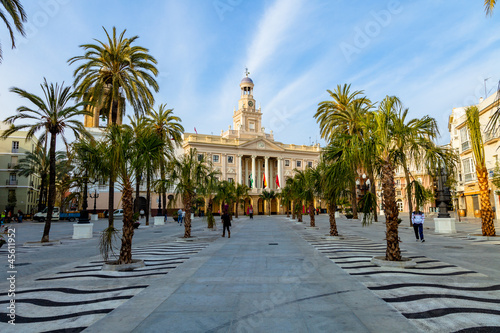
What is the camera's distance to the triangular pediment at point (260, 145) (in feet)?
256

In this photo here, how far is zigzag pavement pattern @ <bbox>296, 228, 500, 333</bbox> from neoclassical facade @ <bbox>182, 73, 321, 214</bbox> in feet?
211

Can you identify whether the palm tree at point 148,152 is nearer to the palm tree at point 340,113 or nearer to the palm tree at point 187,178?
the palm tree at point 187,178

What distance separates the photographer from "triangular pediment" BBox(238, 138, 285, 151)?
7794cm

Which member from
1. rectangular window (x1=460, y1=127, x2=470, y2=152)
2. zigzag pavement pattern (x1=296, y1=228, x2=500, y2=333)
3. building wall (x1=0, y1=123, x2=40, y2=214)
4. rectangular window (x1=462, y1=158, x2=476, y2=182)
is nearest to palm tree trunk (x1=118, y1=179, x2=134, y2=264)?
zigzag pavement pattern (x1=296, y1=228, x2=500, y2=333)

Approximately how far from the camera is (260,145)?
79.6 m

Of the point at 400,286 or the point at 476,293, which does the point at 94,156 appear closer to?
the point at 400,286

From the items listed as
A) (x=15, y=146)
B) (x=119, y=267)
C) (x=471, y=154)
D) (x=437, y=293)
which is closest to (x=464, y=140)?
(x=471, y=154)

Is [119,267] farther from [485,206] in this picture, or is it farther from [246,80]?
[246,80]

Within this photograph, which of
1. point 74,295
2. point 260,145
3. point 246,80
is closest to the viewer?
point 74,295

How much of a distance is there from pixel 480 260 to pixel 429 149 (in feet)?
12.6

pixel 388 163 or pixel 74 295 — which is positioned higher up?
pixel 388 163

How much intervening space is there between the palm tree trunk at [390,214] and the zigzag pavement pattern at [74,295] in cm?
650

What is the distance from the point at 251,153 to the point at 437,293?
2832 inches

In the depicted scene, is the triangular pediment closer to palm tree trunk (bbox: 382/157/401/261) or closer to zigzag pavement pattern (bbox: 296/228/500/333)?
palm tree trunk (bbox: 382/157/401/261)
